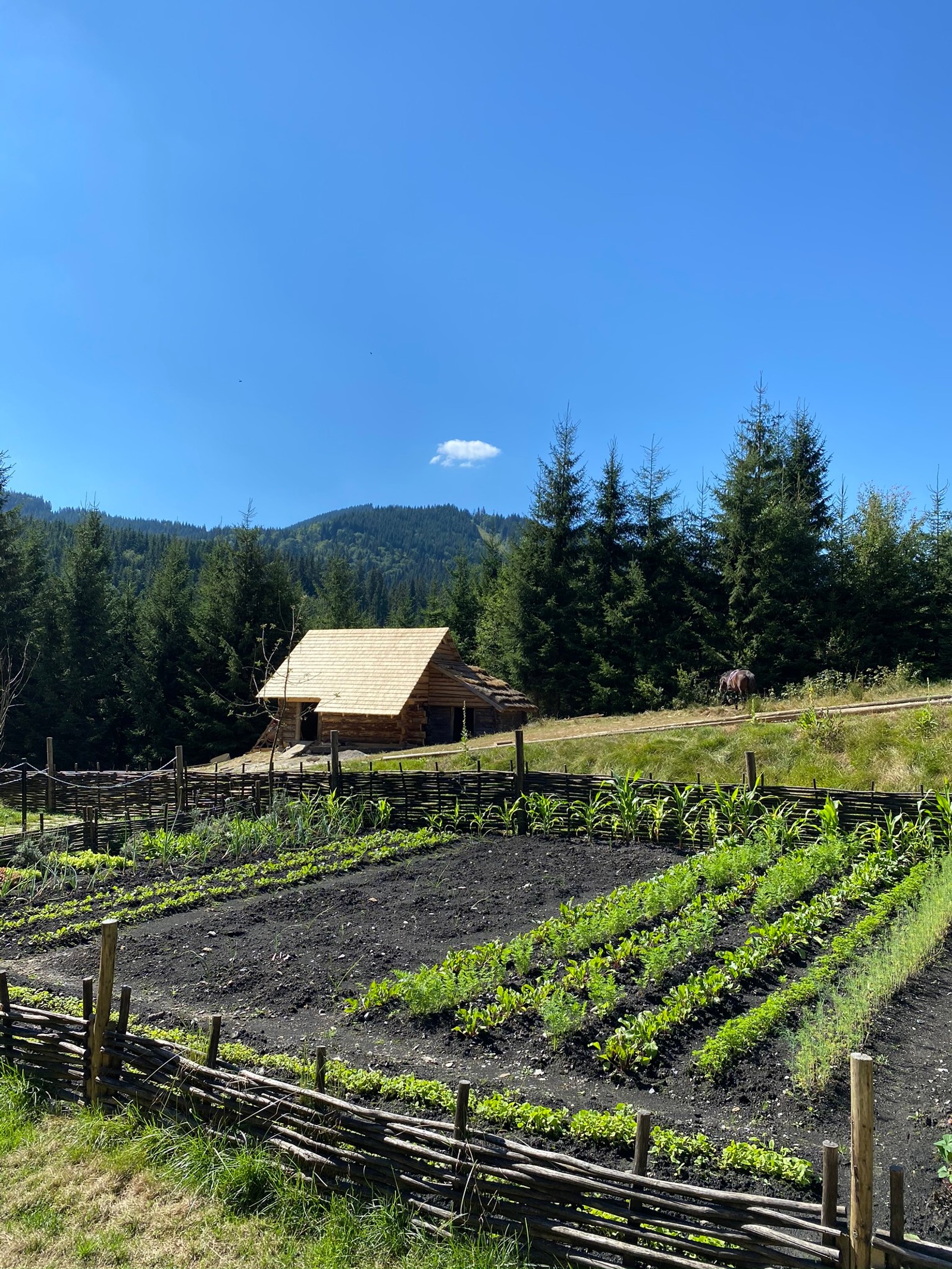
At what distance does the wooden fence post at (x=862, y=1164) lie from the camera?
2895 millimetres

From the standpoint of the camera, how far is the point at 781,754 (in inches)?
593

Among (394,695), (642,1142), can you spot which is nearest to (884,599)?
(394,695)

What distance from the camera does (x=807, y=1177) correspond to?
3.92 m

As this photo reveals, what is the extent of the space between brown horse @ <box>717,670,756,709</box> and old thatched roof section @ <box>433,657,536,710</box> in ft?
20.9

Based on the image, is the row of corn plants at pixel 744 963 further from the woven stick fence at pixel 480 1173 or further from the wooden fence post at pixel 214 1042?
the wooden fence post at pixel 214 1042

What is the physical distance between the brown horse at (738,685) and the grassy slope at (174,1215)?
58.3 ft

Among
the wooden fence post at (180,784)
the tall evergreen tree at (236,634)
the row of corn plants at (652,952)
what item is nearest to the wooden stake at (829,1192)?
the row of corn plants at (652,952)

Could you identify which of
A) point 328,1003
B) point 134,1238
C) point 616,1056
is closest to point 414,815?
point 328,1003

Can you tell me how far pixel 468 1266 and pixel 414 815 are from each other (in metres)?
9.67

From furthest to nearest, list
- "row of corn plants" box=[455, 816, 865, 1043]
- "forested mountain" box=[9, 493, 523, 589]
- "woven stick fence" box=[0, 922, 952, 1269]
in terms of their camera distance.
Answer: "forested mountain" box=[9, 493, 523, 589] → "row of corn plants" box=[455, 816, 865, 1043] → "woven stick fence" box=[0, 922, 952, 1269]

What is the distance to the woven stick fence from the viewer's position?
9.73 ft

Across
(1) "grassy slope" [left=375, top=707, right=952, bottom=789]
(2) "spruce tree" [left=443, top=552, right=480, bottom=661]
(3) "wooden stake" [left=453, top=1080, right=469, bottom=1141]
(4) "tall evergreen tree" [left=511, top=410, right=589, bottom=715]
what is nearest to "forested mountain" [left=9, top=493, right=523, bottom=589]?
(2) "spruce tree" [left=443, top=552, right=480, bottom=661]

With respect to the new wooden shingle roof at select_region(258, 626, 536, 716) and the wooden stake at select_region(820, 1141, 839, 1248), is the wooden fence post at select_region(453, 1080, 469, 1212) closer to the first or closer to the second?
the wooden stake at select_region(820, 1141, 839, 1248)

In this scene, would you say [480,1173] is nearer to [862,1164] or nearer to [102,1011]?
[862,1164]
